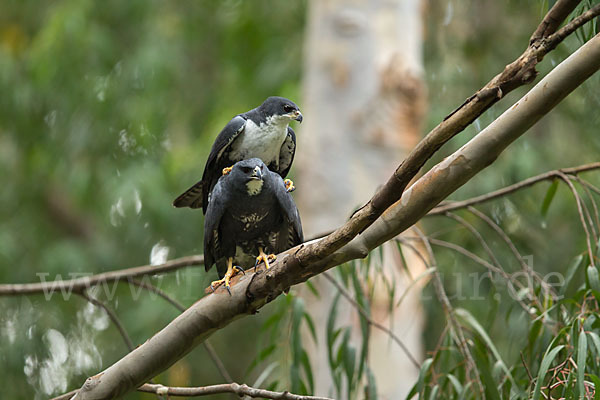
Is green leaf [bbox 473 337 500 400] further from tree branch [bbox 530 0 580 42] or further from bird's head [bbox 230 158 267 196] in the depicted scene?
tree branch [bbox 530 0 580 42]

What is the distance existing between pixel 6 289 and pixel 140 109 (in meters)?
4.02

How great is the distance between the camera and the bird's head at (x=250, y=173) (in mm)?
2809

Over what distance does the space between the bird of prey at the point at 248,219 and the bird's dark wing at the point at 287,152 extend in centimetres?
24

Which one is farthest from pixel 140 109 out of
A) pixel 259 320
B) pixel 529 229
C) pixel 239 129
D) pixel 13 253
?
pixel 239 129

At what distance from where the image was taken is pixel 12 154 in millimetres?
8031

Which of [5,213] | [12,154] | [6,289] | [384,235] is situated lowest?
[384,235]

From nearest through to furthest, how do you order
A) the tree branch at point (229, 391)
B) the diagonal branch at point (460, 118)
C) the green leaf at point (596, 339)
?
the diagonal branch at point (460, 118), the tree branch at point (229, 391), the green leaf at point (596, 339)

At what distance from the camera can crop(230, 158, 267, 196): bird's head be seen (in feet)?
9.21

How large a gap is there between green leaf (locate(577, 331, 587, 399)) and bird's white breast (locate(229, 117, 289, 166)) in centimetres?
139

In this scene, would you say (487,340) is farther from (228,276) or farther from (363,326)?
(228,276)

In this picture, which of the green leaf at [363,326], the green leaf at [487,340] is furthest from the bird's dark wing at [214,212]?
the green leaf at [487,340]

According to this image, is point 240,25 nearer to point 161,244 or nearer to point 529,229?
point 161,244

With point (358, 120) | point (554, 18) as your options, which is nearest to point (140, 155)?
point (358, 120)

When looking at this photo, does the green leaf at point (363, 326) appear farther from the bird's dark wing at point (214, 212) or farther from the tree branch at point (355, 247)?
the tree branch at point (355, 247)
